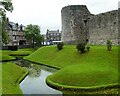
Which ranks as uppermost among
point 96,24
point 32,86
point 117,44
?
point 96,24

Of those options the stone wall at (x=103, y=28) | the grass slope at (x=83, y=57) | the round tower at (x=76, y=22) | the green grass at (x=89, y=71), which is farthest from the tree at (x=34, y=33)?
the green grass at (x=89, y=71)

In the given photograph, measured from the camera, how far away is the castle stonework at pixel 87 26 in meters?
49.6

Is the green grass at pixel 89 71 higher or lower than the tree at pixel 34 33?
lower

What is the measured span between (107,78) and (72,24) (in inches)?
1401

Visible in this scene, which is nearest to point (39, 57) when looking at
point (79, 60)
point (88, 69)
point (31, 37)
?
point (79, 60)

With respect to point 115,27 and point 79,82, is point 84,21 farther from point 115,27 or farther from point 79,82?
point 79,82

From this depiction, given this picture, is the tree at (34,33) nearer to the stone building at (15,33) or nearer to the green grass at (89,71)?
the stone building at (15,33)

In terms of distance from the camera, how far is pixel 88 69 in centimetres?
3241

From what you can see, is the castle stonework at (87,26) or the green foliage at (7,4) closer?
the green foliage at (7,4)

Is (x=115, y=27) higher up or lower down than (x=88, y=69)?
higher up

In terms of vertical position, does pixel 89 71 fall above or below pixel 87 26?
below

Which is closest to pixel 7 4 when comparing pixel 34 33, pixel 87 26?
pixel 87 26

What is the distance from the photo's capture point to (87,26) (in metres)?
60.5

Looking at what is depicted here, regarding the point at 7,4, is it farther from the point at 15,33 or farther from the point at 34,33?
the point at 15,33
